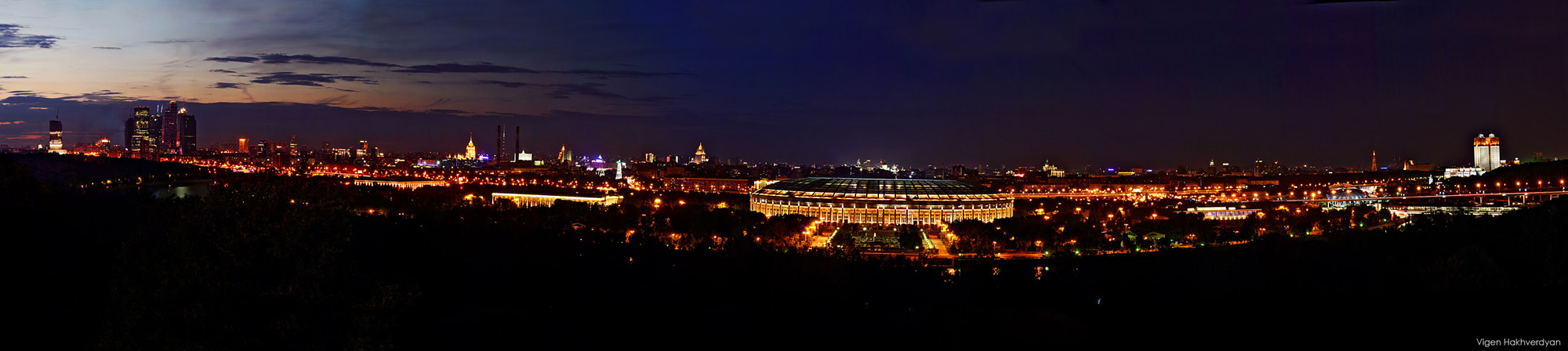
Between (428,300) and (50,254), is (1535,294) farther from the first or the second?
(50,254)

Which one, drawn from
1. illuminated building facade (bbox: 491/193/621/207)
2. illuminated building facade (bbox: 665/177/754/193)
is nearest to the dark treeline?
illuminated building facade (bbox: 491/193/621/207)

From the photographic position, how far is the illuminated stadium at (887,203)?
57.5 metres

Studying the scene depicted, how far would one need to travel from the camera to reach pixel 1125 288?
906 inches

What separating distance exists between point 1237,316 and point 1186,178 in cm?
16395

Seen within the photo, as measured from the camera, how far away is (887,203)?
189 ft

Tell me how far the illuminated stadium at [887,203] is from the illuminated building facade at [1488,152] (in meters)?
110

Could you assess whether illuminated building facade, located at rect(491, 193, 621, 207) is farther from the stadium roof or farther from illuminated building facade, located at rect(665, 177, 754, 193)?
illuminated building facade, located at rect(665, 177, 754, 193)

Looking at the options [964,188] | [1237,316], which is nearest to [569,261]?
[1237,316]

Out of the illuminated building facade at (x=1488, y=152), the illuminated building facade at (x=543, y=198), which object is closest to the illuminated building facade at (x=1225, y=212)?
the illuminated building facade at (x=543, y=198)

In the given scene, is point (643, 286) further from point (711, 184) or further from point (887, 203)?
point (711, 184)

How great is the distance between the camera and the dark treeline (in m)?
5.38

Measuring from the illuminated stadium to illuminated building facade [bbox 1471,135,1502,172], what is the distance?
10998 cm

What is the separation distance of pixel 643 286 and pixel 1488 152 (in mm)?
154581

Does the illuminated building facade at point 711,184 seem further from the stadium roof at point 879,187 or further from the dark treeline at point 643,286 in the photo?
the dark treeline at point 643,286
